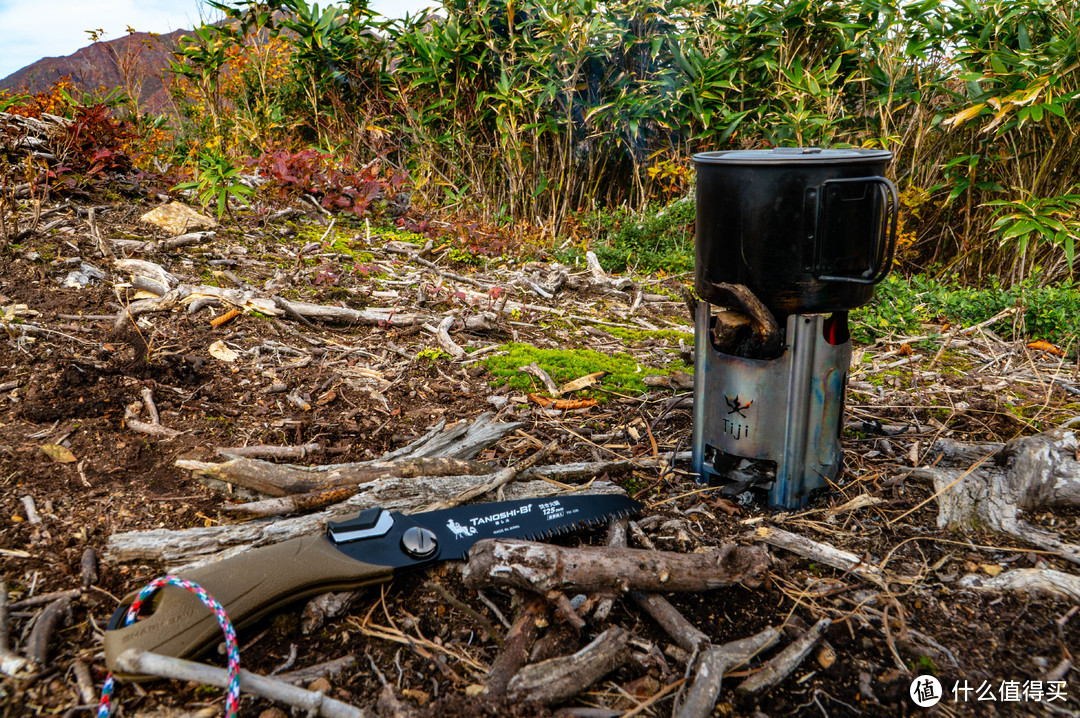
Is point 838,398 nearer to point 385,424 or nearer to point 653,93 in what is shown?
point 385,424

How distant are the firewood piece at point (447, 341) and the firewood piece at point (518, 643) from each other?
198 centimetres

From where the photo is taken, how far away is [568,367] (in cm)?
348

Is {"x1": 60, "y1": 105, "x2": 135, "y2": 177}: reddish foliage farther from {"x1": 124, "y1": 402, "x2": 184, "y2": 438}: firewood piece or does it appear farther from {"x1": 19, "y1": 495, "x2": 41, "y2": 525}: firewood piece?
{"x1": 19, "y1": 495, "x2": 41, "y2": 525}: firewood piece

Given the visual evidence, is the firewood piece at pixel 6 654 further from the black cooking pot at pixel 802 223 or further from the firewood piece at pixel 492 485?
the black cooking pot at pixel 802 223

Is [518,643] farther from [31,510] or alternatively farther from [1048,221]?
[1048,221]

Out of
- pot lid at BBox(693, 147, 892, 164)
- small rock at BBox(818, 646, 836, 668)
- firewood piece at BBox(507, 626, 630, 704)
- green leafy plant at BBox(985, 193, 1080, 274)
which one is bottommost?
small rock at BBox(818, 646, 836, 668)

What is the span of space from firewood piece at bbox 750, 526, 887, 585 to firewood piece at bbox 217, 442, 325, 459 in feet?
5.24

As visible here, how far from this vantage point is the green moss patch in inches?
130

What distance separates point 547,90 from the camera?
6.43 m

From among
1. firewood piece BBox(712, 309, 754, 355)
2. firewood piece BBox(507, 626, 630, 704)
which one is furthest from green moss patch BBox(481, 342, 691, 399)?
firewood piece BBox(507, 626, 630, 704)

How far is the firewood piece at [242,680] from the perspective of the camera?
4.38ft

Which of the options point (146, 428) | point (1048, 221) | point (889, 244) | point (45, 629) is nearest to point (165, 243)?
point (146, 428)

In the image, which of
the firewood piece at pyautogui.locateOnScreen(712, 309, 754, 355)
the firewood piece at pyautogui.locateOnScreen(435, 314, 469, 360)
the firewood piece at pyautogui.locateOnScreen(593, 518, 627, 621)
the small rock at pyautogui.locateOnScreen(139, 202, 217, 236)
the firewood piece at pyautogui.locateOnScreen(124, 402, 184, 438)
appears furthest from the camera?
the small rock at pyautogui.locateOnScreen(139, 202, 217, 236)

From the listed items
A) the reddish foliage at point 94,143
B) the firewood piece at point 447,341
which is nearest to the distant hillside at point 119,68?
the reddish foliage at point 94,143
